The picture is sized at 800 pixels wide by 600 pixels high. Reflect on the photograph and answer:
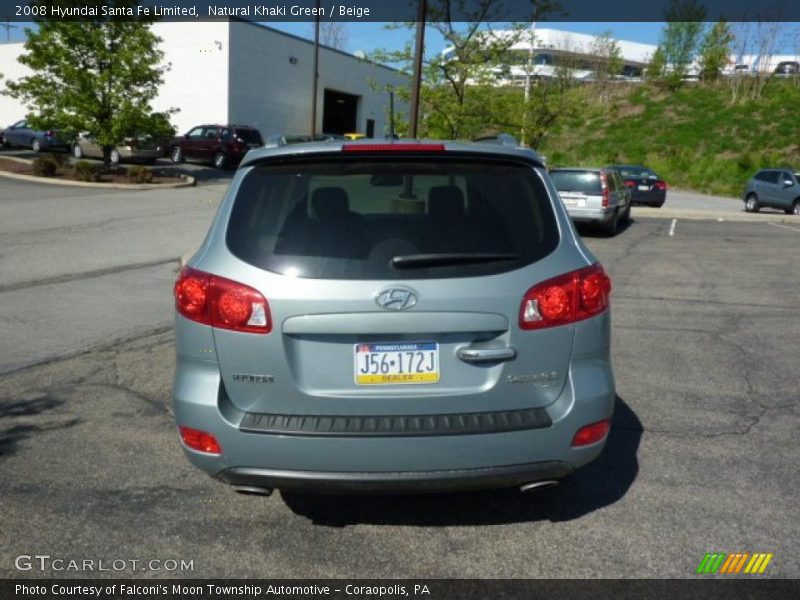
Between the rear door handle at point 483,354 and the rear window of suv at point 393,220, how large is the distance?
31cm

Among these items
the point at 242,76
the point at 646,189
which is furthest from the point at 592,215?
the point at 242,76

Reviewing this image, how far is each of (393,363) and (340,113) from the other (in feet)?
150

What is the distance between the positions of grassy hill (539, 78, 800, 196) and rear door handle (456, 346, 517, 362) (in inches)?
1578

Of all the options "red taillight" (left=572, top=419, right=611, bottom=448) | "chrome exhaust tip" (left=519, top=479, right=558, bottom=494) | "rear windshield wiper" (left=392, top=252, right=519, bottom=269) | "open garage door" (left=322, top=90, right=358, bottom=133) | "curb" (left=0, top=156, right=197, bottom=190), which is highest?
"open garage door" (left=322, top=90, right=358, bottom=133)

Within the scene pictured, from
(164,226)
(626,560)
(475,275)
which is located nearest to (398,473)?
(475,275)

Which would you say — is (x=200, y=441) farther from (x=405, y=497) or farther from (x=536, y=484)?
(x=536, y=484)

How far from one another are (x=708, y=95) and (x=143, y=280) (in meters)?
53.8

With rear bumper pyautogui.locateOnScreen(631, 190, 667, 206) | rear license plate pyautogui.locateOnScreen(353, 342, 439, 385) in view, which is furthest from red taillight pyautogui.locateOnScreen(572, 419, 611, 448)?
rear bumper pyautogui.locateOnScreen(631, 190, 667, 206)

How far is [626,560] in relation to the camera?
3.23 metres

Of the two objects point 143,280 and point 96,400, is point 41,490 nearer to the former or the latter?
point 96,400

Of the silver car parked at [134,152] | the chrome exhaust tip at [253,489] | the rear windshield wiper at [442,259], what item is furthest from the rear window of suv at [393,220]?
the silver car parked at [134,152]

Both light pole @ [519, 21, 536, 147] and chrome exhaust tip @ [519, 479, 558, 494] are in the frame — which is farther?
light pole @ [519, 21, 536, 147]

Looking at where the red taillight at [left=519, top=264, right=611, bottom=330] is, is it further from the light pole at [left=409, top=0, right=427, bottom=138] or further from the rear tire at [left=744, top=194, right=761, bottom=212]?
the rear tire at [left=744, top=194, right=761, bottom=212]

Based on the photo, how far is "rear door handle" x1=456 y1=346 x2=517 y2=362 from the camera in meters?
3.02
